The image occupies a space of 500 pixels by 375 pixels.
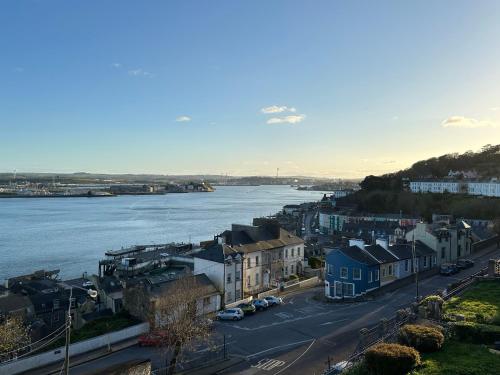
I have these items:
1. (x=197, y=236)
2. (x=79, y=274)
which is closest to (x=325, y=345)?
(x=79, y=274)

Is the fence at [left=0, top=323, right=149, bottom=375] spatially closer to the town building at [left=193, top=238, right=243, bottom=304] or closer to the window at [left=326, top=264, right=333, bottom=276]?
the town building at [left=193, top=238, right=243, bottom=304]

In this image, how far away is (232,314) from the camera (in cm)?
2719

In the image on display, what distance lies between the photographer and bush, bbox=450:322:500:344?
1384cm

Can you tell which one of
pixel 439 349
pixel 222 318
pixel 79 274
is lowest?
pixel 79 274

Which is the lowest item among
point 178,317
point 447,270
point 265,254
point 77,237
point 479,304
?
point 77,237

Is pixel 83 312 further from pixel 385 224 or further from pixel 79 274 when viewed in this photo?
pixel 385 224

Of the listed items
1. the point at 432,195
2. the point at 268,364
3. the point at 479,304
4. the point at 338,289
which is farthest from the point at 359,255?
the point at 432,195

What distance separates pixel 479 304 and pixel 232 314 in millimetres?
13863

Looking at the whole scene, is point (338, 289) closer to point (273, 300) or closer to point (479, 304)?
point (273, 300)

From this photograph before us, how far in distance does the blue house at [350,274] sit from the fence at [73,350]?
1320 centimetres

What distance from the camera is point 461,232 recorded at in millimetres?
42156

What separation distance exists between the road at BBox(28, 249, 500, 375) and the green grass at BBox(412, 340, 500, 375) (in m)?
6.46

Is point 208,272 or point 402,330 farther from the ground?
point 402,330

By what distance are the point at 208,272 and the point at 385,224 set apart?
4150 cm
